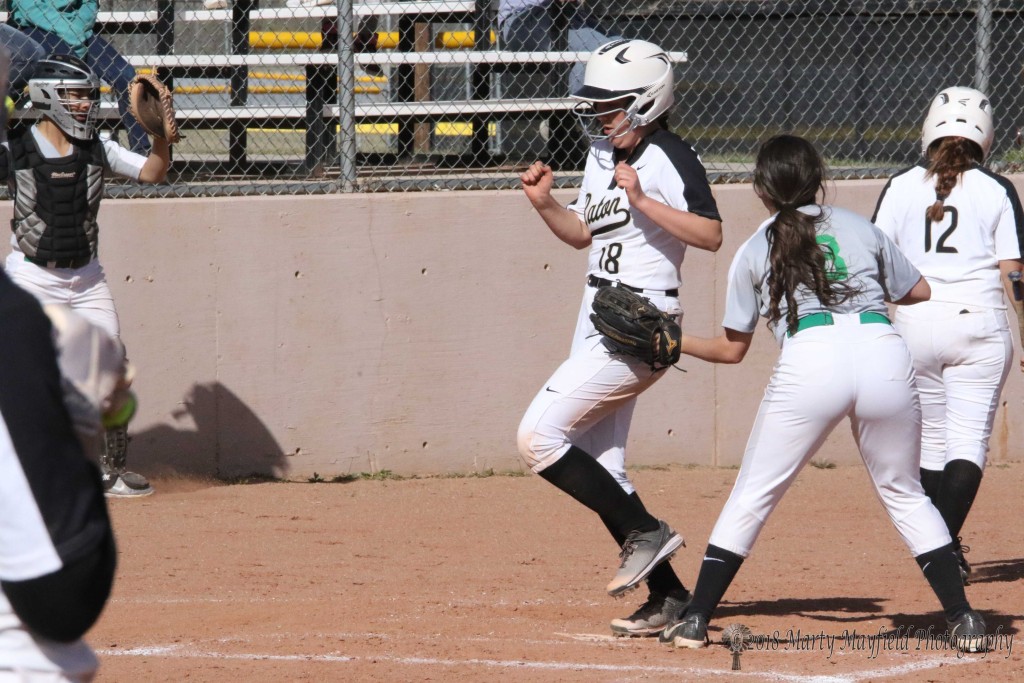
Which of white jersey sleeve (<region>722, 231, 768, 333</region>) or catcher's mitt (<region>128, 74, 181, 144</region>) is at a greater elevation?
white jersey sleeve (<region>722, 231, 768, 333</region>)

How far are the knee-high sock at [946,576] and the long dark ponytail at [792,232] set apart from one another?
2.91 feet

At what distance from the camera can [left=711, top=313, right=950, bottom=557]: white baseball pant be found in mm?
4055

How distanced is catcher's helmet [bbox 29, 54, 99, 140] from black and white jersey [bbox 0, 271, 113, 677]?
16.9ft

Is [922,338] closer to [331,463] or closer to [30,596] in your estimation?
[331,463]

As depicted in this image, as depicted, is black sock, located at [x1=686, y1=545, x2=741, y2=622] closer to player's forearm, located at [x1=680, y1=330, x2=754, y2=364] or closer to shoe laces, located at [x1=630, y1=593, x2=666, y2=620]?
shoe laces, located at [x1=630, y1=593, x2=666, y2=620]

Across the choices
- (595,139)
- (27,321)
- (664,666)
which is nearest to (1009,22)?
(595,139)

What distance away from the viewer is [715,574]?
4289 millimetres

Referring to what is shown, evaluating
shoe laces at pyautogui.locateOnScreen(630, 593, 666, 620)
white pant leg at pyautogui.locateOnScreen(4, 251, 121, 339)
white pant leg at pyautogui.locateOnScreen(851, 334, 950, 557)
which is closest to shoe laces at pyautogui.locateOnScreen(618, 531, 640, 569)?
shoe laces at pyautogui.locateOnScreen(630, 593, 666, 620)

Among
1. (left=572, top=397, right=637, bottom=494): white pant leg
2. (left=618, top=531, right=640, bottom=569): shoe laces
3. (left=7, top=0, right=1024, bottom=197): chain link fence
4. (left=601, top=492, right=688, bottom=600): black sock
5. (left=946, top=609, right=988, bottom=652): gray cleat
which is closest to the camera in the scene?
(left=946, top=609, right=988, bottom=652): gray cleat

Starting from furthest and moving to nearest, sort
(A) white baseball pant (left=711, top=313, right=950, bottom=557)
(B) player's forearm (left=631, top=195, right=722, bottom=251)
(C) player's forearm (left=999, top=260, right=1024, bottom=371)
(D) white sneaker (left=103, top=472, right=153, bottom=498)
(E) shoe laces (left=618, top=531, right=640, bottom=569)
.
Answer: (D) white sneaker (left=103, top=472, right=153, bottom=498), (C) player's forearm (left=999, top=260, right=1024, bottom=371), (E) shoe laces (left=618, top=531, right=640, bottom=569), (B) player's forearm (left=631, top=195, right=722, bottom=251), (A) white baseball pant (left=711, top=313, right=950, bottom=557)

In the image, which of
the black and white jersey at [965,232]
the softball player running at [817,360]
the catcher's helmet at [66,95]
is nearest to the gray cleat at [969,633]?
the softball player running at [817,360]

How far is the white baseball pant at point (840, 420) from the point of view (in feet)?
13.3

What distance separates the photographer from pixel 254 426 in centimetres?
749

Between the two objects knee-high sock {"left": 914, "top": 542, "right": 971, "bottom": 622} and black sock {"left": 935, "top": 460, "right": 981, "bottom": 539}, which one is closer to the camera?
knee-high sock {"left": 914, "top": 542, "right": 971, "bottom": 622}
